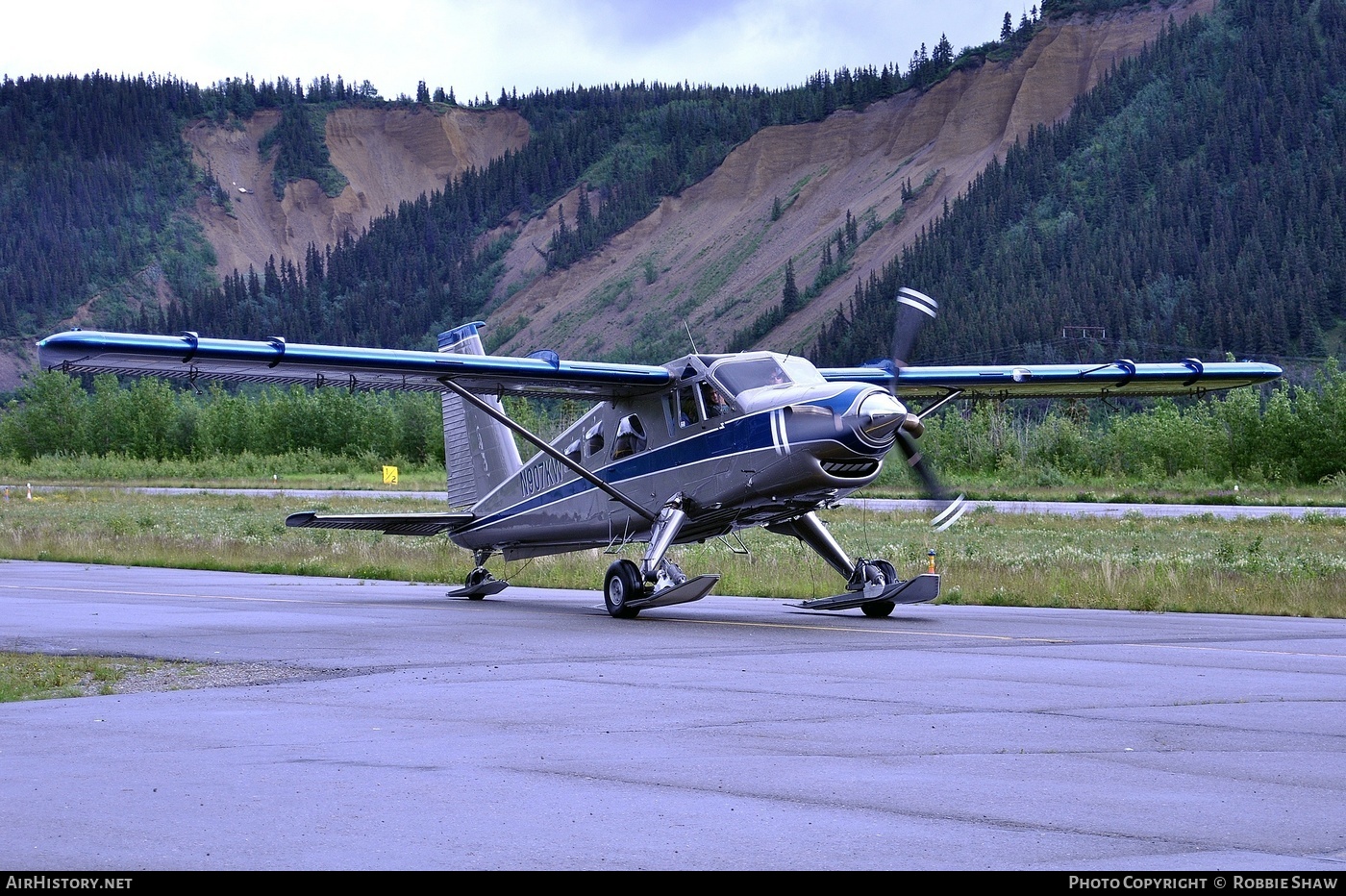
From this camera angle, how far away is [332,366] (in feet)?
62.1

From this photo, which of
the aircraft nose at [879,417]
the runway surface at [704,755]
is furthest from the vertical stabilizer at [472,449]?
the aircraft nose at [879,417]

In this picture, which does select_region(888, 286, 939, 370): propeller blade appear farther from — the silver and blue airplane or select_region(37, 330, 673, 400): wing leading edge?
select_region(37, 330, 673, 400): wing leading edge

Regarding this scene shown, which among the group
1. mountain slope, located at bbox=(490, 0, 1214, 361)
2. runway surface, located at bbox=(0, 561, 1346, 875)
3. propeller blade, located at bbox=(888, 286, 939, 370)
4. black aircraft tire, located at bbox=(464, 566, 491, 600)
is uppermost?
mountain slope, located at bbox=(490, 0, 1214, 361)

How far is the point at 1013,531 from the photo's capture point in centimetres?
3719

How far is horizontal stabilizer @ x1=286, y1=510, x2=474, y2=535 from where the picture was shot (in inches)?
847

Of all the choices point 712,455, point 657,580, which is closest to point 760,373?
point 712,455

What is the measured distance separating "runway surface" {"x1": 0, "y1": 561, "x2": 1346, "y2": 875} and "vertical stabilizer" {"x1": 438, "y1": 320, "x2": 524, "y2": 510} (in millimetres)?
8584

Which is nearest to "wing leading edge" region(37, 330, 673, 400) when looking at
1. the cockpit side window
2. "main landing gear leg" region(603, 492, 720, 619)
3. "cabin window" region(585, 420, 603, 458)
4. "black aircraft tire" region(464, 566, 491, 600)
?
the cockpit side window

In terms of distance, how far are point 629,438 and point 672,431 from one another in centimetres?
104

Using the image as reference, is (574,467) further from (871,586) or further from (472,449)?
(472,449)

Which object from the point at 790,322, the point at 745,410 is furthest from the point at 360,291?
the point at 745,410

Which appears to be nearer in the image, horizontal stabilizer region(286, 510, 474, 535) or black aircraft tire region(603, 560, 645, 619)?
black aircraft tire region(603, 560, 645, 619)
